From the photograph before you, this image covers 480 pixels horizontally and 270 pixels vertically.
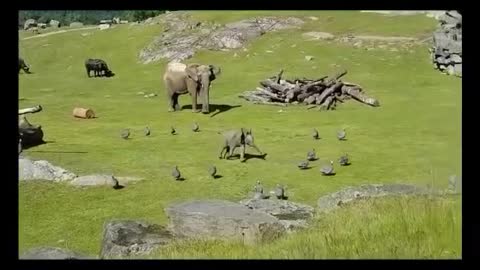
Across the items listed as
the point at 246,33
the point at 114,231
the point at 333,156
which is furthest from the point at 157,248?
the point at 246,33

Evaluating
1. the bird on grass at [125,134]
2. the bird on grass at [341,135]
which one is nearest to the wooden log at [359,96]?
the bird on grass at [341,135]

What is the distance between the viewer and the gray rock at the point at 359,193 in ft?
34.8

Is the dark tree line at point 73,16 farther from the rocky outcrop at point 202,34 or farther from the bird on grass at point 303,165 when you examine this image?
the bird on grass at point 303,165

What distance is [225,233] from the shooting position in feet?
29.0

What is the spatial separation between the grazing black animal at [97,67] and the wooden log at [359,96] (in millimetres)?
6612

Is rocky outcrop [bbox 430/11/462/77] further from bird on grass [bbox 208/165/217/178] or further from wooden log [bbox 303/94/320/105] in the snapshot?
bird on grass [bbox 208/165/217/178]

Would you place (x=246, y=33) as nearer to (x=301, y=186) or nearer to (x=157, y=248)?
(x=301, y=186)

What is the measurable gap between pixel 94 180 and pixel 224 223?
4.29m

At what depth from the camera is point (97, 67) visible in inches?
671

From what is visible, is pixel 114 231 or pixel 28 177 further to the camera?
pixel 28 177

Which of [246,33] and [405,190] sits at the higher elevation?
[246,33]

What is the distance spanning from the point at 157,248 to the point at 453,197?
4072 millimetres

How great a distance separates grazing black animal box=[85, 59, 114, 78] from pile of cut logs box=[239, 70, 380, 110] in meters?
3.67

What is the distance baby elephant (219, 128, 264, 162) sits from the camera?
1380 centimetres
